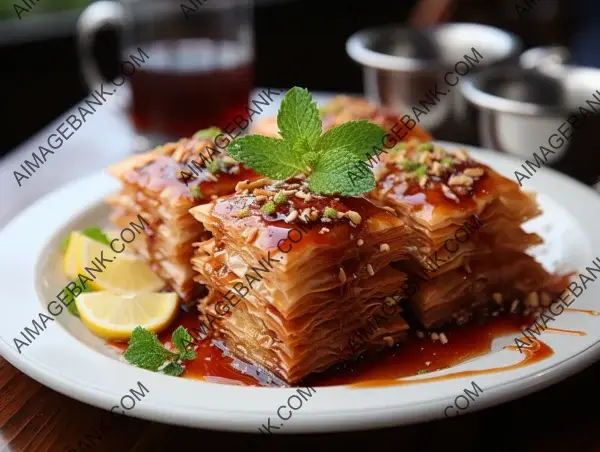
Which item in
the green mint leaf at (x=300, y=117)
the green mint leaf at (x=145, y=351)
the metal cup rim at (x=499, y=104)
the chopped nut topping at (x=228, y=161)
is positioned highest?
the green mint leaf at (x=300, y=117)

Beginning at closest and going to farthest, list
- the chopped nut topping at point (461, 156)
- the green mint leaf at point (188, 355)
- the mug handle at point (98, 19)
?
the green mint leaf at point (188, 355), the chopped nut topping at point (461, 156), the mug handle at point (98, 19)

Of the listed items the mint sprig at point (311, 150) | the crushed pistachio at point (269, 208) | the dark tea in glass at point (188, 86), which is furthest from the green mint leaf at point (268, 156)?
the dark tea in glass at point (188, 86)

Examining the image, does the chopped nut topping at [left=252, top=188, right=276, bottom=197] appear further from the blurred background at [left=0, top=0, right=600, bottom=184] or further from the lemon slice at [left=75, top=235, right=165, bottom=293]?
the blurred background at [left=0, top=0, right=600, bottom=184]

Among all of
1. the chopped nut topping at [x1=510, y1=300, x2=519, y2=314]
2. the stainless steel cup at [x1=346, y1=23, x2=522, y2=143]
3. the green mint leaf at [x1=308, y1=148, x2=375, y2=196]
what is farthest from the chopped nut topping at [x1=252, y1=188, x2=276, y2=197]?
the stainless steel cup at [x1=346, y1=23, x2=522, y2=143]

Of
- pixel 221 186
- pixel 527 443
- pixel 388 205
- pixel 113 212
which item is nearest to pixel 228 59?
pixel 113 212

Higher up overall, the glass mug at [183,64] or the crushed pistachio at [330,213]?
the crushed pistachio at [330,213]

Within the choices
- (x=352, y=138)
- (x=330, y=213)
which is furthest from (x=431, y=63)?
(x=330, y=213)

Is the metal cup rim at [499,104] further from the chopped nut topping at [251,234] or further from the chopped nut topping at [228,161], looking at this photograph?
the chopped nut topping at [251,234]
